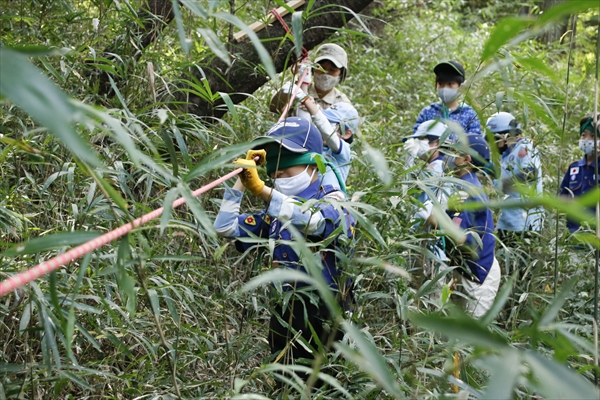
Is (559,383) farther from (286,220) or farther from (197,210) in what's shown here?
(286,220)

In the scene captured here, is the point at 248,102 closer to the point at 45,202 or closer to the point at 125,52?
the point at 125,52

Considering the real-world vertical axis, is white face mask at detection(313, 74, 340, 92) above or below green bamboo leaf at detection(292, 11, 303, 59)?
below

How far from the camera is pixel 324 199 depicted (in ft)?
5.55

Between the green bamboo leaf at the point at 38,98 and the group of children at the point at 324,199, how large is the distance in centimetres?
43

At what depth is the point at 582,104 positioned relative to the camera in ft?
21.5

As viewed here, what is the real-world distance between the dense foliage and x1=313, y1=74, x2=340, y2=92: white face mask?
32cm

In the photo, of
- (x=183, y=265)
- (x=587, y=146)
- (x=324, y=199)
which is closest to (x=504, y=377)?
(x=324, y=199)

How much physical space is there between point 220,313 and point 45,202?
2.41 feet

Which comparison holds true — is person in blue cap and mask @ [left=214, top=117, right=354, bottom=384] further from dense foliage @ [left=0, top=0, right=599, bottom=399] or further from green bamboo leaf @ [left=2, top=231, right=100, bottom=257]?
green bamboo leaf @ [left=2, top=231, right=100, bottom=257]

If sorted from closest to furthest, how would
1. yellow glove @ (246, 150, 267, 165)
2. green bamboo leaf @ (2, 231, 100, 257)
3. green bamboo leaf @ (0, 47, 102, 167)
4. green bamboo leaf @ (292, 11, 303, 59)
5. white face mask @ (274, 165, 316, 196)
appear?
1. green bamboo leaf @ (0, 47, 102, 167)
2. green bamboo leaf @ (2, 231, 100, 257)
3. green bamboo leaf @ (292, 11, 303, 59)
4. yellow glove @ (246, 150, 267, 165)
5. white face mask @ (274, 165, 316, 196)

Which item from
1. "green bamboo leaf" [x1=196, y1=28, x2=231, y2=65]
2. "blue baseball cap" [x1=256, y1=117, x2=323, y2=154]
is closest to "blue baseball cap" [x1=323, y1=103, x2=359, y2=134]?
"blue baseball cap" [x1=256, y1=117, x2=323, y2=154]

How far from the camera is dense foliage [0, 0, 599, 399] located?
0.83m

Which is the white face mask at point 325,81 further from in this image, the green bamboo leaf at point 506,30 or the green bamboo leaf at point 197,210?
the green bamboo leaf at point 506,30

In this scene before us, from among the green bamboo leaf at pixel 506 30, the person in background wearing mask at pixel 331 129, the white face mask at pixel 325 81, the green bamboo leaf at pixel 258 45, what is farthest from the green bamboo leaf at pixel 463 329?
the white face mask at pixel 325 81
